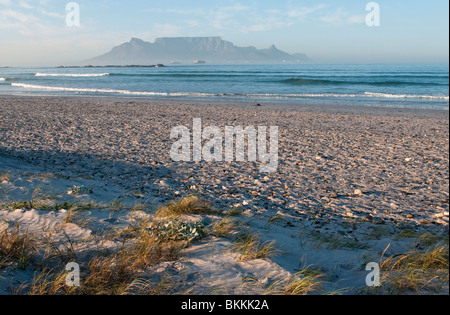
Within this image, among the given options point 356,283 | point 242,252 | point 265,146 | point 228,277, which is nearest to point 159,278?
point 228,277

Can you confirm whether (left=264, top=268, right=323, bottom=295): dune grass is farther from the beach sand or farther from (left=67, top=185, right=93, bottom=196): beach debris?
(left=67, top=185, right=93, bottom=196): beach debris

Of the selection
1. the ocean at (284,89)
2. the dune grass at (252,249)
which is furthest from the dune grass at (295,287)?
the ocean at (284,89)

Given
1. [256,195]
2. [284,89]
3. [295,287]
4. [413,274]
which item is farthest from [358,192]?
[284,89]

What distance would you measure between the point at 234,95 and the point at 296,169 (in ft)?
69.5

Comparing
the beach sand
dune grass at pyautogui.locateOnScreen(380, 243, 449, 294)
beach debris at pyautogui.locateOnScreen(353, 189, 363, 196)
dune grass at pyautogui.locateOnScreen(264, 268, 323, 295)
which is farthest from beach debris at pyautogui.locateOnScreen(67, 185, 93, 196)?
dune grass at pyautogui.locateOnScreen(380, 243, 449, 294)

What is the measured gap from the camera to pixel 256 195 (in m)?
6.04

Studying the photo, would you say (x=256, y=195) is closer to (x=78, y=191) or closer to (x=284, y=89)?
(x=78, y=191)

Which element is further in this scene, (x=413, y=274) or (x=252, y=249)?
(x=252, y=249)

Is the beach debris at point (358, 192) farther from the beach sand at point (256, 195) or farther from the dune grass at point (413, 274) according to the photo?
the dune grass at point (413, 274)

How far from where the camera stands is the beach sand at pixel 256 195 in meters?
3.10

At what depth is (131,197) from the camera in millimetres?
5738

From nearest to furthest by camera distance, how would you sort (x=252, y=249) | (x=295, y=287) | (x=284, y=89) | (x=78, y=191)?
(x=295, y=287), (x=252, y=249), (x=78, y=191), (x=284, y=89)

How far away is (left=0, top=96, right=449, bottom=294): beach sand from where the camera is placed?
3104 millimetres
